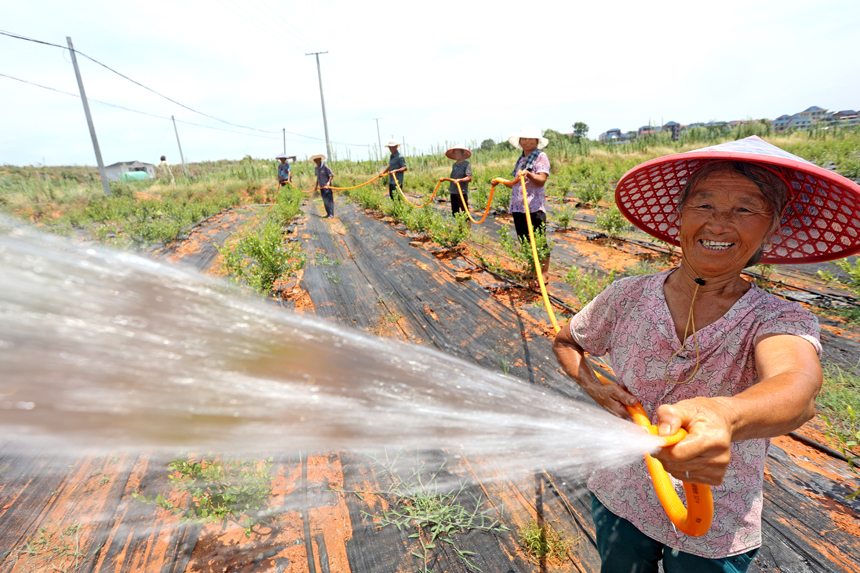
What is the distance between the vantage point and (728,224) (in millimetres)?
1109

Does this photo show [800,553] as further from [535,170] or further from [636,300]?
[535,170]

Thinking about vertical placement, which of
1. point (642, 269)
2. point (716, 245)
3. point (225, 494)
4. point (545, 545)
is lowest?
point (545, 545)

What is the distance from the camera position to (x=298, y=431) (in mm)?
1027

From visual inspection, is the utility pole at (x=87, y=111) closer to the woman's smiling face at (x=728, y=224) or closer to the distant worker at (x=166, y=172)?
the distant worker at (x=166, y=172)

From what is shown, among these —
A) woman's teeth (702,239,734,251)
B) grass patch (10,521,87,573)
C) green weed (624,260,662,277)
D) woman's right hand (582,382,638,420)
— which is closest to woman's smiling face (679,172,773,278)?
woman's teeth (702,239,734,251)

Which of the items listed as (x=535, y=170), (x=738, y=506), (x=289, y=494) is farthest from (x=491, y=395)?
(x=535, y=170)

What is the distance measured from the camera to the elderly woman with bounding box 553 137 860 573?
0.99 m

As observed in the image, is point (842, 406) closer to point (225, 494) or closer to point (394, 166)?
point (225, 494)

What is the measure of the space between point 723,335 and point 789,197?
0.60 metres

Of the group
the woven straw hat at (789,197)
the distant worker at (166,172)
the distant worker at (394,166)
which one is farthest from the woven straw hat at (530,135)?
the distant worker at (166,172)

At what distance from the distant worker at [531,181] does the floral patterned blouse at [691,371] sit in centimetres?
385

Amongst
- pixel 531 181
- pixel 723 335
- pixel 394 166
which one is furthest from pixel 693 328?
pixel 394 166

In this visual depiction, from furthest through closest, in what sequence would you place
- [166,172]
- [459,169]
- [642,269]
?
1. [166,172]
2. [459,169]
3. [642,269]

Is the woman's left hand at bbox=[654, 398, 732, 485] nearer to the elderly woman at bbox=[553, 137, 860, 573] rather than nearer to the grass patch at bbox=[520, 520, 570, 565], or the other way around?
the elderly woman at bbox=[553, 137, 860, 573]
